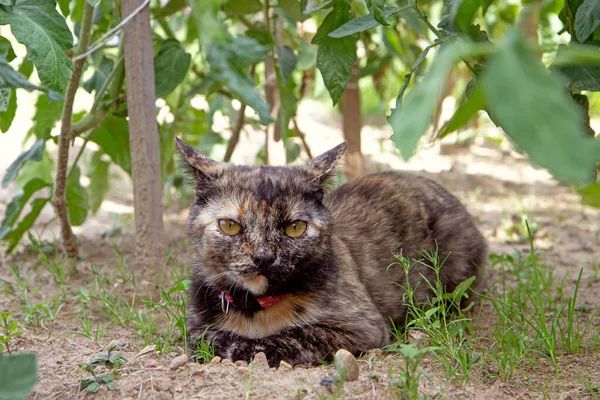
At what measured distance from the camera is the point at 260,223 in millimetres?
2693

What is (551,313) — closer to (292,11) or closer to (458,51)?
(292,11)

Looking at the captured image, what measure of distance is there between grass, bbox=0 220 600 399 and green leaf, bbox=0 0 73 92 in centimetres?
100

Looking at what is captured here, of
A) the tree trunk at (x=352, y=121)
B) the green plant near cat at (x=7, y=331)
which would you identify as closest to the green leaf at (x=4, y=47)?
the green plant near cat at (x=7, y=331)

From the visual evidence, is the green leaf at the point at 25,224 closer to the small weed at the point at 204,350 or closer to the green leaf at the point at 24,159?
the green leaf at the point at 24,159

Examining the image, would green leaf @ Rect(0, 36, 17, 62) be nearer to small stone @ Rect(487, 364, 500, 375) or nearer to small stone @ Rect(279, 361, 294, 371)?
small stone @ Rect(279, 361, 294, 371)

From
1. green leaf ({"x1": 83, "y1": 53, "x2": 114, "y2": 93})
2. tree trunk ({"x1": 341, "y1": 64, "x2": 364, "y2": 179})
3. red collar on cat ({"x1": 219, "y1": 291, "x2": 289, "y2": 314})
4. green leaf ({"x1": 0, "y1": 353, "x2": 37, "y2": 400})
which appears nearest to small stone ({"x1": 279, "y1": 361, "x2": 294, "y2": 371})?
red collar on cat ({"x1": 219, "y1": 291, "x2": 289, "y2": 314})

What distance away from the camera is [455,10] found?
1.48 metres

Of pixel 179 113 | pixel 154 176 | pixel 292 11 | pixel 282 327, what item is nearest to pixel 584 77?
pixel 282 327

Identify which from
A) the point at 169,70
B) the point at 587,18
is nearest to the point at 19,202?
the point at 169,70

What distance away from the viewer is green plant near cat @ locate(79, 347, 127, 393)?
7.60 feet

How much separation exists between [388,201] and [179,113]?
1706 millimetres

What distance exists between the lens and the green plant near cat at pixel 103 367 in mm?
2316

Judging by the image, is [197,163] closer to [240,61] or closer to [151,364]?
[240,61]

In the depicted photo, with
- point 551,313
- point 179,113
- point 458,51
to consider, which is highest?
point 179,113
